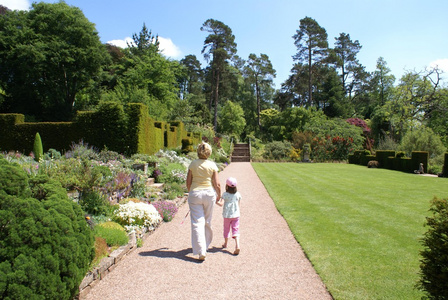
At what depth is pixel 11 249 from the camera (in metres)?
2.42

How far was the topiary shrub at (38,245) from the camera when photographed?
2322mm

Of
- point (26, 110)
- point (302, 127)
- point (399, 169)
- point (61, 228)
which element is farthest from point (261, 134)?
point (61, 228)

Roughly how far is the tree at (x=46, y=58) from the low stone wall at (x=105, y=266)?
1029 inches

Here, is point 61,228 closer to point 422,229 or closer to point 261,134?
point 422,229

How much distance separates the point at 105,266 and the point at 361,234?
4401mm

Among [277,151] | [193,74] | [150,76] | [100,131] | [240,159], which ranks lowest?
[240,159]

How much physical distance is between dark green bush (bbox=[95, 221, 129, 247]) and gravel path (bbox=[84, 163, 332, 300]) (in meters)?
0.26

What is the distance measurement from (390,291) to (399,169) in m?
17.9

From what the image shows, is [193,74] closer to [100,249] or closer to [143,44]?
[143,44]

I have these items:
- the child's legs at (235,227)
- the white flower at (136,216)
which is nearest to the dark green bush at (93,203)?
the white flower at (136,216)

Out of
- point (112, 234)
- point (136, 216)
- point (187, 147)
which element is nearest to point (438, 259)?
point (112, 234)

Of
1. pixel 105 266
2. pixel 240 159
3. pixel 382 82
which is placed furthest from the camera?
pixel 382 82

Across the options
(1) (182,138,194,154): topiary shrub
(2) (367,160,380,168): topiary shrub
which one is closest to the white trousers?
(1) (182,138,194,154): topiary shrub

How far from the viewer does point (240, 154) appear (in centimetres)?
2938
